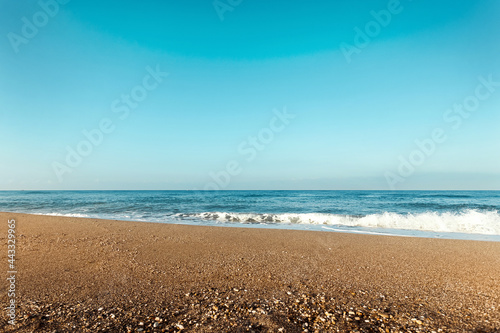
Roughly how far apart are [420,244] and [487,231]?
783 centimetres

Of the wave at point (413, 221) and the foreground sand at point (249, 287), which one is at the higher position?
the foreground sand at point (249, 287)

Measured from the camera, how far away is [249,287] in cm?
480

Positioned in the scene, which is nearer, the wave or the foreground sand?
the foreground sand

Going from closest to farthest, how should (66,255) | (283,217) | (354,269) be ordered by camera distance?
1. (354,269)
2. (66,255)
3. (283,217)

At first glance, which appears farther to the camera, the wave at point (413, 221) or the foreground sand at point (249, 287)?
the wave at point (413, 221)

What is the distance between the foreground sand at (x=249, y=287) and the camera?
354 cm

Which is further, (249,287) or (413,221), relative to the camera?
(413,221)

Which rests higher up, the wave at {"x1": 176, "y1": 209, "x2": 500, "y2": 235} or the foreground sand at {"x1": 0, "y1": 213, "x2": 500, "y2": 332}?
the foreground sand at {"x1": 0, "y1": 213, "x2": 500, "y2": 332}

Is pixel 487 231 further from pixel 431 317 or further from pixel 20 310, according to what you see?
pixel 20 310

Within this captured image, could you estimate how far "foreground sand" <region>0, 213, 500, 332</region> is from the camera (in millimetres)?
3543

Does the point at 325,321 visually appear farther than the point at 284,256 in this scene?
No

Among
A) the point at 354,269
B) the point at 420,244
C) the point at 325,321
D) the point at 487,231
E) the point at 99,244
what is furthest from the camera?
the point at 487,231

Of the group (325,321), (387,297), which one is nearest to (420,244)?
(387,297)

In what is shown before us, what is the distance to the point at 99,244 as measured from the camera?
8062mm
